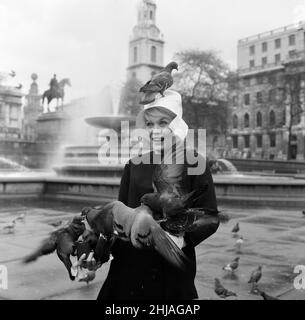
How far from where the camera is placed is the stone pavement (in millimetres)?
3873

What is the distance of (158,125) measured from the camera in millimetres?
2279

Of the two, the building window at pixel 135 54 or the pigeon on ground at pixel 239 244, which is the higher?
the building window at pixel 135 54

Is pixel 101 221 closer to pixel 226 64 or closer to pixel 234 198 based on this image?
pixel 234 198

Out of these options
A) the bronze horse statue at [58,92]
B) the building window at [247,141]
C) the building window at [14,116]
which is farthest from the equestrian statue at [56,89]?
the building window at [247,141]

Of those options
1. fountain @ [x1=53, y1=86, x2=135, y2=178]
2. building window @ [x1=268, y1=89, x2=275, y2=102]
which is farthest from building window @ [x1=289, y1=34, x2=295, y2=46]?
fountain @ [x1=53, y1=86, x2=135, y2=178]

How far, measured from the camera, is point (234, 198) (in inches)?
421

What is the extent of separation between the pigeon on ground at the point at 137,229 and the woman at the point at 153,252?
114mm

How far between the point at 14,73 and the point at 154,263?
47.2 m

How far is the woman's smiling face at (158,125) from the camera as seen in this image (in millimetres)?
2229

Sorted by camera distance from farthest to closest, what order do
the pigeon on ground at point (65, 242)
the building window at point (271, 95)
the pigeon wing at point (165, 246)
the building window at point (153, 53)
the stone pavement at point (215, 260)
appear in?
1. the building window at point (153, 53)
2. the building window at point (271, 95)
3. the stone pavement at point (215, 260)
4. the pigeon on ground at point (65, 242)
5. the pigeon wing at point (165, 246)

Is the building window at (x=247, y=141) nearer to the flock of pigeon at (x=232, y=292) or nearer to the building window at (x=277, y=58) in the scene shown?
the building window at (x=277, y=58)

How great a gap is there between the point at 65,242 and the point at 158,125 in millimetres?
715

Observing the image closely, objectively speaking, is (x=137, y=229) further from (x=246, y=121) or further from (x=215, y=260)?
(x=246, y=121)

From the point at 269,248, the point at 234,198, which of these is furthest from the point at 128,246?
the point at 234,198
